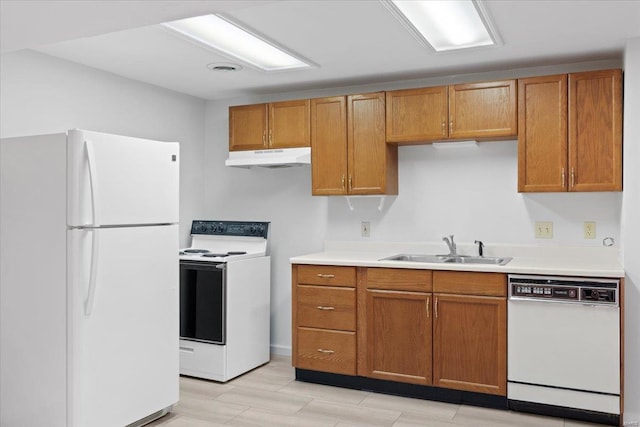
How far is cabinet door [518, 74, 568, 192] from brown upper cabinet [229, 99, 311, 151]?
1600 mm

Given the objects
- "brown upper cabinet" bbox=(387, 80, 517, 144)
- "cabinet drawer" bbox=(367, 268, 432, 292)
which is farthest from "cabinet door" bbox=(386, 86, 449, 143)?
"cabinet drawer" bbox=(367, 268, 432, 292)

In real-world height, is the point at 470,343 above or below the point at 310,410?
above

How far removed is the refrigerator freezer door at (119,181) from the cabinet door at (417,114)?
5.22 feet

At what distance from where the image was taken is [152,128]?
4.40 meters

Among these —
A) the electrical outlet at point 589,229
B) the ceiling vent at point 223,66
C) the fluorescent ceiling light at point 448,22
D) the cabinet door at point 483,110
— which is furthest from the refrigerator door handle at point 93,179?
the electrical outlet at point 589,229

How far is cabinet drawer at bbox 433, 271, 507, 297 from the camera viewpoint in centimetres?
338

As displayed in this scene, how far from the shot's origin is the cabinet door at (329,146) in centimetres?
418

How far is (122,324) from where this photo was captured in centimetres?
298

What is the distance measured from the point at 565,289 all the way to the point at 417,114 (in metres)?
1.54

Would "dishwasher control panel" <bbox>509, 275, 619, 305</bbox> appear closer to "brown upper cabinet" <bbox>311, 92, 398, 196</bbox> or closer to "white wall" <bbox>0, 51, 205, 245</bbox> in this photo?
"brown upper cabinet" <bbox>311, 92, 398, 196</bbox>

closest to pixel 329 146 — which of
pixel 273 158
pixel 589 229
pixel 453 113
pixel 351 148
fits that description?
pixel 351 148

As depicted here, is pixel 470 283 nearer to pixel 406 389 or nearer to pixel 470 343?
pixel 470 343

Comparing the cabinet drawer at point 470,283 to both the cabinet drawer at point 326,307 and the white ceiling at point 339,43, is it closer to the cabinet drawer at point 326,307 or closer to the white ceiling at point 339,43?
the cabinet drawer at point 326,307

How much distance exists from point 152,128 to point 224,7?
3.14 metres
